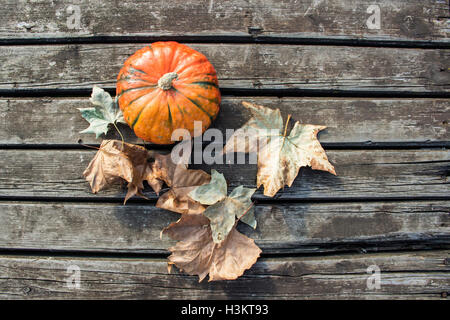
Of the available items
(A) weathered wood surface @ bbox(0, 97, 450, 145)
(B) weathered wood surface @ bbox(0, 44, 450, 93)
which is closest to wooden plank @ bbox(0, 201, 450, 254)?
(A) weathered wood surface @ bbox(0, 97, 450, 145)

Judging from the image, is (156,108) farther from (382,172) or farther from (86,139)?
(382,172)

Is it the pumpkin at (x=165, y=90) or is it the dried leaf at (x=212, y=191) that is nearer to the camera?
the pumpkin at (x=165, y=90)

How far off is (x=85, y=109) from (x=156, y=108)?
438mm

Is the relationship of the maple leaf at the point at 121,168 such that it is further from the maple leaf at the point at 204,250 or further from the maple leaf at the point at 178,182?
the maple leaf at the point at 204,250

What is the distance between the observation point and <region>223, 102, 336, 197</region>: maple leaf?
1450 mm

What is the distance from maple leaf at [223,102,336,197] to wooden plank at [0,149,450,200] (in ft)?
0.41

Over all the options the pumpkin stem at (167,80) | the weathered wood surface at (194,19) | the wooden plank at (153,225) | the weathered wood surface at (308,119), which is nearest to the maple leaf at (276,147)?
the weathered wood surface at (308,119)

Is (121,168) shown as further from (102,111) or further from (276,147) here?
(276,147)

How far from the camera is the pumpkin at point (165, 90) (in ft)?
4.29

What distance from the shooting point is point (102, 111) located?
151cm

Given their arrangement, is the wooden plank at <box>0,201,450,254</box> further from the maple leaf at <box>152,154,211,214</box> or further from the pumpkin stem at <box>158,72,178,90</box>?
the pumpkin stem at <box>158,72,178,90</box>

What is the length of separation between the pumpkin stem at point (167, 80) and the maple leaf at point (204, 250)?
614 mm
